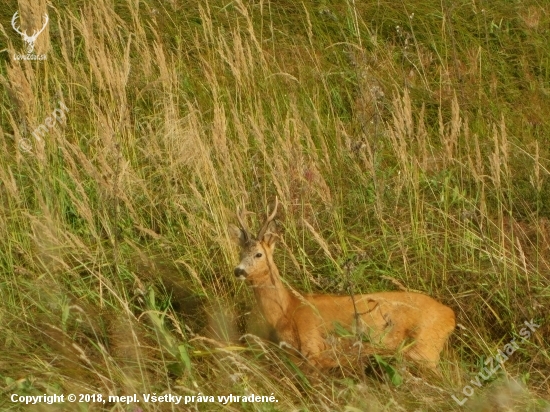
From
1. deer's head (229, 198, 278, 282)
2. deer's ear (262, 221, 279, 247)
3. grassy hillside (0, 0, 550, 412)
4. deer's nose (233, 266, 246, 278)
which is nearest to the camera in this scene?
grassy hillside (0, 0, 550, 412)

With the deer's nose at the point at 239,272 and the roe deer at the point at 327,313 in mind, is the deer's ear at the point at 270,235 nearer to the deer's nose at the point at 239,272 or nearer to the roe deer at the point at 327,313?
the roe deer at the point at 327,313

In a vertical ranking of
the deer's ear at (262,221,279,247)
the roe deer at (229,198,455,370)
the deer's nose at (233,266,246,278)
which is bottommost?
the roe deer at (229,198,455,370)

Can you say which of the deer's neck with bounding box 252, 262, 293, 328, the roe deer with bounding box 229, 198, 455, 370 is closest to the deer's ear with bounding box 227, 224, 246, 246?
the roe deer with bounding box 229, 198, 455, 370

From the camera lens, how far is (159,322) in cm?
458

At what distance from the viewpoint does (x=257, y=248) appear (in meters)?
5.14

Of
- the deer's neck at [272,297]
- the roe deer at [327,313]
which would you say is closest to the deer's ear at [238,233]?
the roe deer at [327,313]

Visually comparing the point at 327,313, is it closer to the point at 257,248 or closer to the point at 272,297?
the point at 272,297

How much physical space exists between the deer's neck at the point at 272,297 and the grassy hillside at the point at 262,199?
0.08 metres

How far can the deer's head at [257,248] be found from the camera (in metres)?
5.12

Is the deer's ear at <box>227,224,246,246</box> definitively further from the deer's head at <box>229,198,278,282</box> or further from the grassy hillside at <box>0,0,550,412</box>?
the grassy hillside at <box>0,0,550,412</box>

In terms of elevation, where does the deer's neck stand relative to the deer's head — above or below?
below

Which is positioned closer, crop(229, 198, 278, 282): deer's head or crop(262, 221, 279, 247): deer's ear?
crop(229, 198, 278, 282): deer's head

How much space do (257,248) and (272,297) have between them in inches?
11.3

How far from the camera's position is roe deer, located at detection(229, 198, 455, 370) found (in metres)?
5.06
